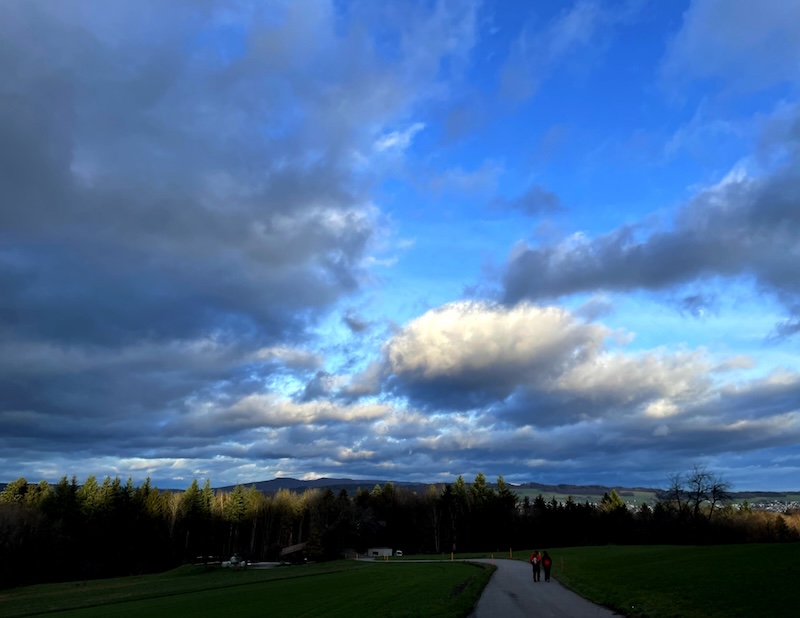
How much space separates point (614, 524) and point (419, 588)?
10093 cm

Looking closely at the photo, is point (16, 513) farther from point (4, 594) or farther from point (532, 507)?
point (532, 507)

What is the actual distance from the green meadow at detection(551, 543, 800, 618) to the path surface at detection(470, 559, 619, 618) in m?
1.00

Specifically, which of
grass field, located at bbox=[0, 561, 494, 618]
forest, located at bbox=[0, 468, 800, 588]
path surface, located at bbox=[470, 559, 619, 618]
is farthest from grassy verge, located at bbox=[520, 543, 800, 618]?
forest, located at bbox=[0, 468, 800, 588]

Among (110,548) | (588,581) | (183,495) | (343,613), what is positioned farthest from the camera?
(183,495)

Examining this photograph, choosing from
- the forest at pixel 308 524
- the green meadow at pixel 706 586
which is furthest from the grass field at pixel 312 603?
the forest at pixel 308 524

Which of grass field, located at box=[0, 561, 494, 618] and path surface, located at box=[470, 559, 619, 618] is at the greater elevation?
path surface, located at box=[470, 559, 619, 618]

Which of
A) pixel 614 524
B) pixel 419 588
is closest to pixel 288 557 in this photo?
pixel 614 524

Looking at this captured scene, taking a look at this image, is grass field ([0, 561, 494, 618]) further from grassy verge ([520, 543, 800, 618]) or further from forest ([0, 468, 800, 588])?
forest ([0, 468, 800, 588])

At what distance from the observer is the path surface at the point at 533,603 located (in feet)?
78.4

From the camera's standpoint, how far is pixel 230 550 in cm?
15025

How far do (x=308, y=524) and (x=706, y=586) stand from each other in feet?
457

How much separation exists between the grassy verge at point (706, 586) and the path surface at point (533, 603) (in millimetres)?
1006

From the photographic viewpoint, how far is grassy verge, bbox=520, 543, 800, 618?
2291 cm

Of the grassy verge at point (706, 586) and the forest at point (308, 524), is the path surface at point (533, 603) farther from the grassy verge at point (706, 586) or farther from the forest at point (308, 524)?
the forest at point (308, 524)
